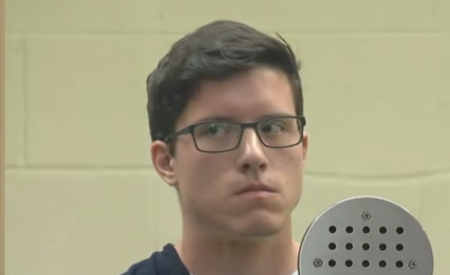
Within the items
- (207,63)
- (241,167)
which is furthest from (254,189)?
(207,63)

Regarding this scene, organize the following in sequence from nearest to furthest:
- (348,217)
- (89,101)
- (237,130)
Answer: (348,217), (237,130), (89,101)

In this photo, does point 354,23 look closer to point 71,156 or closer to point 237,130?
point 71,156

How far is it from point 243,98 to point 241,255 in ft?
0.60

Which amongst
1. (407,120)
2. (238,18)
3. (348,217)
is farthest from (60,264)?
(348,217)

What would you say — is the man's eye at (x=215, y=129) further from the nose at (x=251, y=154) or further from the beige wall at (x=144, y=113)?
the beige wall at (x=144, y=113)

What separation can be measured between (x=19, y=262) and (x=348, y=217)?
101 centimetres

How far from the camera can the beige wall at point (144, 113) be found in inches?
57.9

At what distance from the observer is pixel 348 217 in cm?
62

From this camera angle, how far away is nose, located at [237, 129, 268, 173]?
2.77 ft

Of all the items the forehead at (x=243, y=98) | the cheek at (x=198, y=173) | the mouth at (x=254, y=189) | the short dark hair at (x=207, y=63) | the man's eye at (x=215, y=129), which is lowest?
the mouth at (x=254, y=189)

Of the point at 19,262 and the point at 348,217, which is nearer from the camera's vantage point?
the point at 348,217

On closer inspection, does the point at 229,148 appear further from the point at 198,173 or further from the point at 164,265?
the point at 164,265

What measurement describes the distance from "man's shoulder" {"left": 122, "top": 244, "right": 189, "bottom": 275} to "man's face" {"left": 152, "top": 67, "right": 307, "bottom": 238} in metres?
0.06

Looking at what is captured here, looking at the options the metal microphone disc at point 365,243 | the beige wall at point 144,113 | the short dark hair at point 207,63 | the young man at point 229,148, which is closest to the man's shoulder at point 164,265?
the young man at point 229,148
